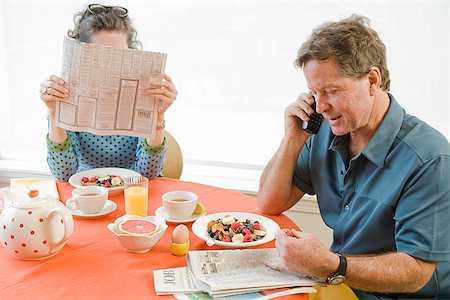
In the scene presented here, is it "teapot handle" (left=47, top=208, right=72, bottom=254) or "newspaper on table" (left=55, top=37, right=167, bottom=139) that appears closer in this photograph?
"teapot handle" (left=47, top=208, right=72, bottom=254)

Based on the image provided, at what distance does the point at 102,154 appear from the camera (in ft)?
7.06

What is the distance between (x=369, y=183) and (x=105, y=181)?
88 centimetres

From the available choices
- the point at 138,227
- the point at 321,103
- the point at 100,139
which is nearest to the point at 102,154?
the point at 100,139

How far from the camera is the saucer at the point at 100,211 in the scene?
1.61 meters

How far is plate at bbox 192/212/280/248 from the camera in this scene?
1453 mm

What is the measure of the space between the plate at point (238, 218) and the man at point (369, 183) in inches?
4.4

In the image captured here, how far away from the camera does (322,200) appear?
174 centimetres

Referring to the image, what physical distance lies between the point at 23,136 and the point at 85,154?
3.52 feet

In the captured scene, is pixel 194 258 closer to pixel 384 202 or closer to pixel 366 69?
pixel 384 202

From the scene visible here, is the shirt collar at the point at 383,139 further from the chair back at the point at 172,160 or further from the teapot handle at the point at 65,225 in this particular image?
the chair back at the point at 172,160

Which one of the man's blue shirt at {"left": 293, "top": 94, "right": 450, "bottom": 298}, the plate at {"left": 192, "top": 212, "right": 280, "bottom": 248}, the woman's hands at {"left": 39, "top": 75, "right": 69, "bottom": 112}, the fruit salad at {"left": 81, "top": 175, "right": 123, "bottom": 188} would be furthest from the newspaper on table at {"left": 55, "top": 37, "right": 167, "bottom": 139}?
the man's blue shirt at {"left": 293, "top": 94, "right": 450, "bottom": 298}

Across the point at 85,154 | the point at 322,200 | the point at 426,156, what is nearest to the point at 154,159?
the point at 85,154

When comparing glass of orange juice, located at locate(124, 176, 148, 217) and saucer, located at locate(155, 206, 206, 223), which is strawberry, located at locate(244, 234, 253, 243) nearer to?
saucer, located at locate(155, 206, 206, 223)

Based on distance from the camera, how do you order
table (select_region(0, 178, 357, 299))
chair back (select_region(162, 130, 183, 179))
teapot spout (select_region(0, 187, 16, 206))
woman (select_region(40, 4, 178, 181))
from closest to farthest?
table (select_region(0, 178, 357, 299)) < teapot spout (select_region(0, 187, 16, 206)) < woman (select_region(40, 4, 178, 181)) < chair back (select_region(162, 130, 183, 179))
